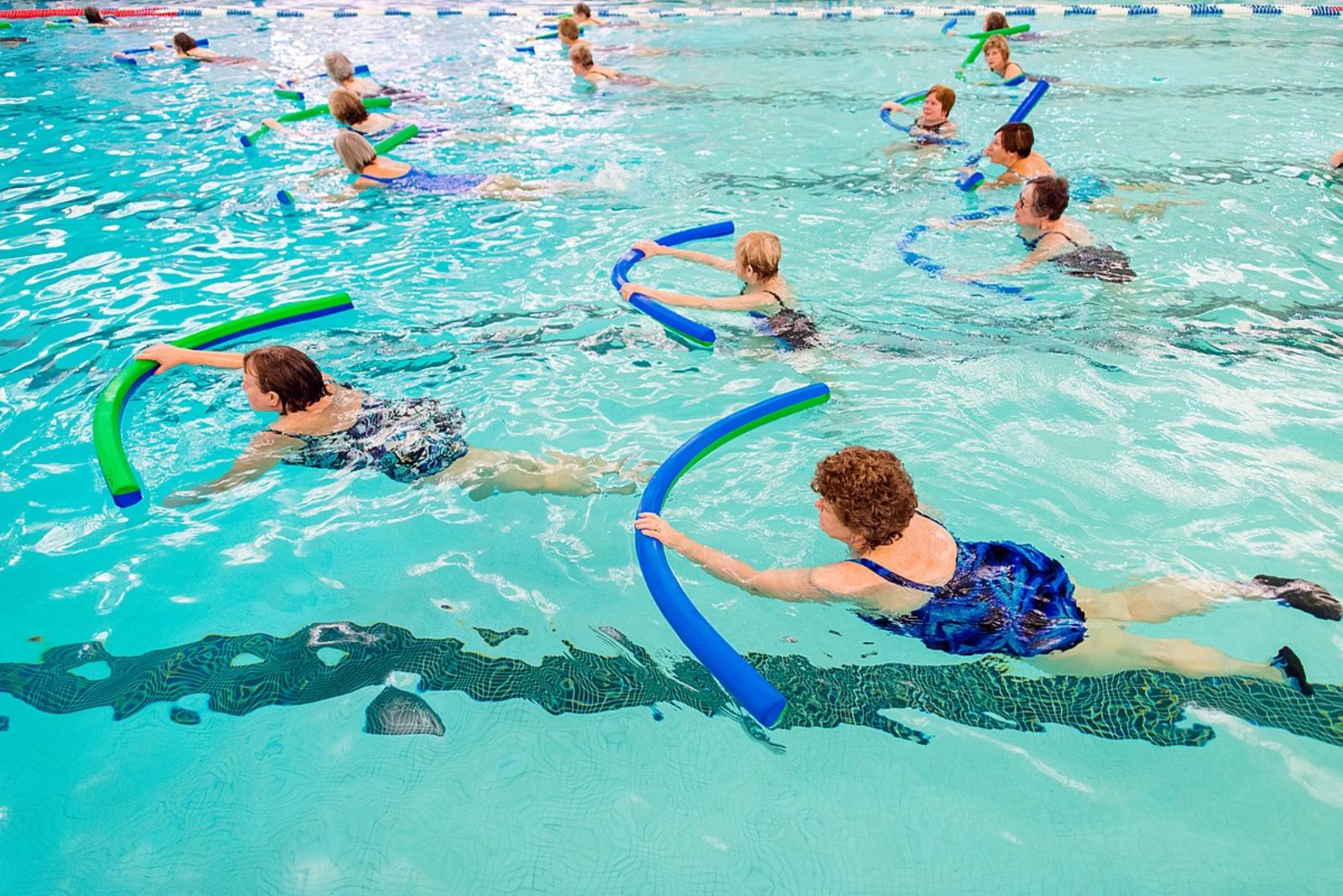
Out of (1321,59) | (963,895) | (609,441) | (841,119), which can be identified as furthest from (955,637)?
(1321,59)

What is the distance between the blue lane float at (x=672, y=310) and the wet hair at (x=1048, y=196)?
2298mm

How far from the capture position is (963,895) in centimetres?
262

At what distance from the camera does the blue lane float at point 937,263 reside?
19.9 feet

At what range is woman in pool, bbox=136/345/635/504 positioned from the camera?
4293 mm

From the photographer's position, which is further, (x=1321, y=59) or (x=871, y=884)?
(x=1321, y=59)

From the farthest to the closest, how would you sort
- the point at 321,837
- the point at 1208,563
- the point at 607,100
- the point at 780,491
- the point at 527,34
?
the point at 527,34 → the point at 607,100 → the point at 780,491 → the point at 1208,563 → the point at 321,837

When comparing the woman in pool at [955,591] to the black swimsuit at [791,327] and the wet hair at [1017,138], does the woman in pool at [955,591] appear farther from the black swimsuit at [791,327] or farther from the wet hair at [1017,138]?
the wet hair at [1017,138]

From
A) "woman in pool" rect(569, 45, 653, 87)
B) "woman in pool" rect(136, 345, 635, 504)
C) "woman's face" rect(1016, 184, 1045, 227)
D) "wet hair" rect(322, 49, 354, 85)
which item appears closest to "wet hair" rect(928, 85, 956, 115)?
"woman's face" rect(1016, 184, 1045, 227)

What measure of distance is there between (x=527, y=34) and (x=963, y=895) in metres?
17.7

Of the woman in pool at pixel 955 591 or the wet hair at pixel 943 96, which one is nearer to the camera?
the woman in pool at pixel 955 591

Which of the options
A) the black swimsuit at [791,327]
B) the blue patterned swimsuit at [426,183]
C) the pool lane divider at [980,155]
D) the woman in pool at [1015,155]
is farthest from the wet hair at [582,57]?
the black swimsuit at [791,327]

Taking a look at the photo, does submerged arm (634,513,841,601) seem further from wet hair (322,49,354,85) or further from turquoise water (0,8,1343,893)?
wet hair (322,49,354,85)

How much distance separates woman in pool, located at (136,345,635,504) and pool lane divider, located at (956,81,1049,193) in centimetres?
493

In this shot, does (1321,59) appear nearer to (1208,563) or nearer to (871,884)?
(1208,563)
